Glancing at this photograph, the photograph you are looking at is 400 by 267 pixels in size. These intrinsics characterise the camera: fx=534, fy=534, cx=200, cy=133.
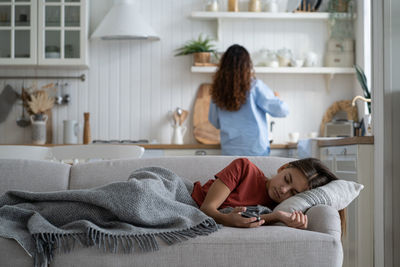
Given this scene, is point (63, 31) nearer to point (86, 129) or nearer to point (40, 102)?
point (40, 102)

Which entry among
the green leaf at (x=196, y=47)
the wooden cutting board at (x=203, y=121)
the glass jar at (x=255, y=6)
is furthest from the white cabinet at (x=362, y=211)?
the glass jar at (x=255, y=6)

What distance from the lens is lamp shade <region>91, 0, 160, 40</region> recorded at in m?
4.54

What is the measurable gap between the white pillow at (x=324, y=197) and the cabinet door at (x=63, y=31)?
3042 mm

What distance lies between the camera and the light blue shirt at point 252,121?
148 inches

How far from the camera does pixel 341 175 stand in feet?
10.4

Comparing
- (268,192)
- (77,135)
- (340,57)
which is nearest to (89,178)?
(268,192)

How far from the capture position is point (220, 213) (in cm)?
194

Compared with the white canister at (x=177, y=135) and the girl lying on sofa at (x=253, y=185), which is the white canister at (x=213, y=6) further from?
the girl lying on sofa at (x=253, y=185)

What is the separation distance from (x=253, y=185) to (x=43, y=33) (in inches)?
122

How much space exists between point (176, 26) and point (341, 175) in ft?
7.88

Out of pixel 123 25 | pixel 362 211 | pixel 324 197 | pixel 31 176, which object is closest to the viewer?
pixel 324 197

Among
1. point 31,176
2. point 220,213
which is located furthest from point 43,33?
point 220,213

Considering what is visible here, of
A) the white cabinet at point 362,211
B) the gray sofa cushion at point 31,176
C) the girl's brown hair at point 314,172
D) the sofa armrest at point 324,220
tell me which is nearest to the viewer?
the sofa armrest at point 324,220

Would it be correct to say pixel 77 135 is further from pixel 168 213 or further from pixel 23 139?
pixel 168 213
